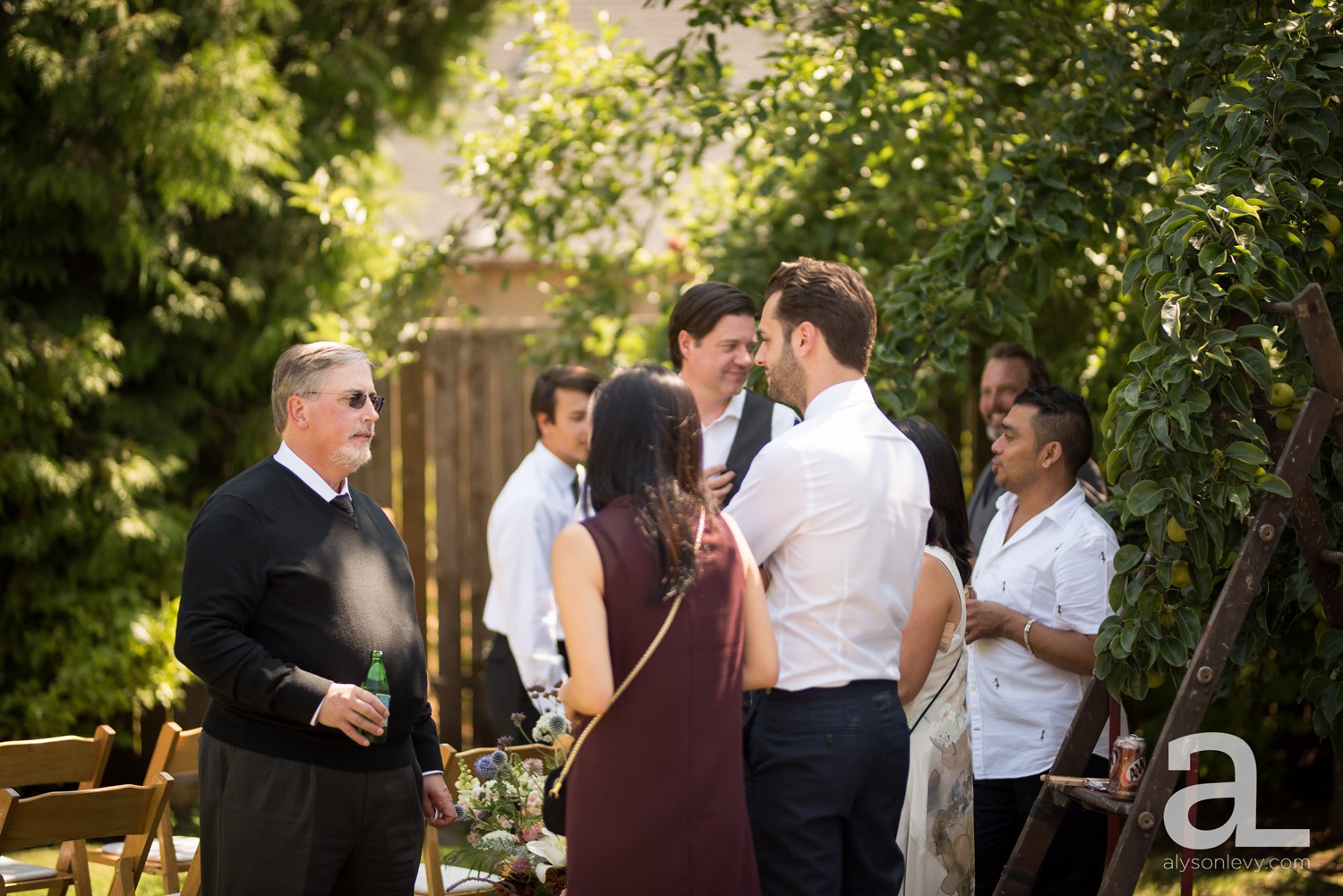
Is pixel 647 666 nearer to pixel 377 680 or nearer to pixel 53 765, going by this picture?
pixel 377 680

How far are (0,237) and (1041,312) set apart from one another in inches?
192

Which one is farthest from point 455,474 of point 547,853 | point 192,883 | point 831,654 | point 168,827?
point 831,654

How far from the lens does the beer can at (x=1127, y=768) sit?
3.15 meters

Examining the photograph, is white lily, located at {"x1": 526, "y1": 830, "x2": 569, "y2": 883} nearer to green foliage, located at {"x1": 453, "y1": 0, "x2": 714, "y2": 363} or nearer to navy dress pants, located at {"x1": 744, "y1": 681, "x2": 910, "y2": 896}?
navy dress pants, located at {"x1": 744, "y1": 681, "x2": 910, "y2": 896}

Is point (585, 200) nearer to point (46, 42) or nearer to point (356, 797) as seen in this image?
point (46, 42)

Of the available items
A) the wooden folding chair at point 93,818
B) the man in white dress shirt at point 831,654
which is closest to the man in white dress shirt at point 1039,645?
the man in white dress shirt at point 831,654

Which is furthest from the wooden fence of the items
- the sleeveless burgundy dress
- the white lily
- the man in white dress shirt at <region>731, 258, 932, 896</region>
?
the sleeveless burgundy dress

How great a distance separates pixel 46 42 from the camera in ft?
18.0

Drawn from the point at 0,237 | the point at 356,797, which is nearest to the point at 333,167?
the point at 0,237

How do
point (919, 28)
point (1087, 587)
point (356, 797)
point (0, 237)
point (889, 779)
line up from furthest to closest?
point (0, 237)
point (919, 28)
point (1087, 587)
point (356, 797)
point (889, 779)

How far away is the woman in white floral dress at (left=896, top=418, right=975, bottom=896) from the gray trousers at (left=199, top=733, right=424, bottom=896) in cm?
125

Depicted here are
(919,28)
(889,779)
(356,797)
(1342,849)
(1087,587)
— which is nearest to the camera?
(889,779)

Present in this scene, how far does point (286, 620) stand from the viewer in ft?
9.58

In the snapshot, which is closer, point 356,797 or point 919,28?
point 356,797
